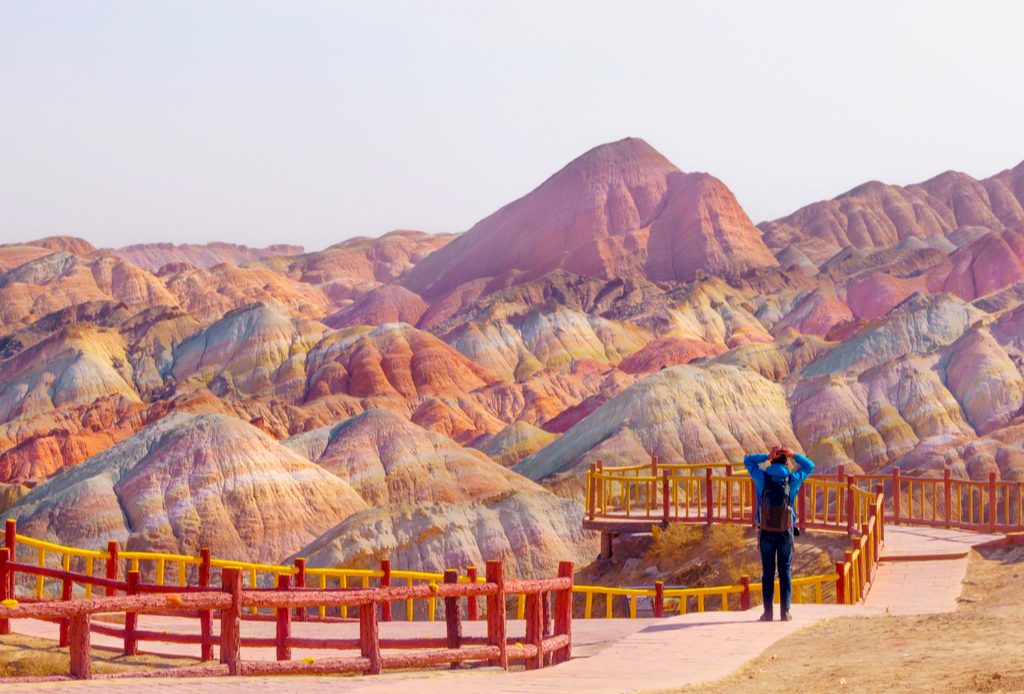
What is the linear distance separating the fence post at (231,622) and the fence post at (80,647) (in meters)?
1.07

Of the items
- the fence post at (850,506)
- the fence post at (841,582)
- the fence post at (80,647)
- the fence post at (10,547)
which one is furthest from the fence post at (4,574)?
the fence post at (850,506)

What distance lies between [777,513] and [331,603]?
210 inches

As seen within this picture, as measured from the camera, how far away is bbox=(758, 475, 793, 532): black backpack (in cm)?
1570

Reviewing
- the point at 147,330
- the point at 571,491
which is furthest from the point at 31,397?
the point at 571,491

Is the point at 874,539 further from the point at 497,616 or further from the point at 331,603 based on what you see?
the point at 331,603

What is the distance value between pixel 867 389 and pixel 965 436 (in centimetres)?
896

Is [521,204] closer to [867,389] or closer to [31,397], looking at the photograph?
[31,397]

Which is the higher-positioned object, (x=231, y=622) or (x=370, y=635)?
(x=231, y=622)

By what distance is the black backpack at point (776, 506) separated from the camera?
15703 millimetres

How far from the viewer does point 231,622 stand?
12039mm

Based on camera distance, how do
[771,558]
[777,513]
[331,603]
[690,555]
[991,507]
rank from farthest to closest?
[690,555], [991,507], [771,558], [777,513], [331,603]

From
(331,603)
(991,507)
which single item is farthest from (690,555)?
(331,603)

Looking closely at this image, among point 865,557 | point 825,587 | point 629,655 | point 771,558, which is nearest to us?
point 629,655

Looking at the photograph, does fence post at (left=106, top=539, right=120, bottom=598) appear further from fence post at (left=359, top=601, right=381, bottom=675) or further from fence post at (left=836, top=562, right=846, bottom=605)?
fence post at (left=836, top=562, right=846, bottom=605)
